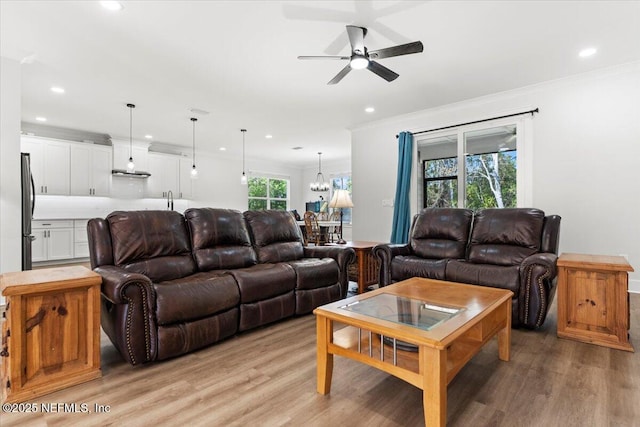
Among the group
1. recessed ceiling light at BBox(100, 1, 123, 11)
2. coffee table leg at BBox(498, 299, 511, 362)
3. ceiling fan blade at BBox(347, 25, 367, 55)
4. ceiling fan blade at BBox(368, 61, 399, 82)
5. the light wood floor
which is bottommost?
the light wood floor

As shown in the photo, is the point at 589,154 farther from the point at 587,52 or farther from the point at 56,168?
the point at 56,168

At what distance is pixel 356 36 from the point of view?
8.80 feet

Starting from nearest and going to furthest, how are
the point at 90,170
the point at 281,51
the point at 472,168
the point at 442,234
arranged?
the point at 281,51
the point at 442,234
the point at 472,168
the point at 90,170

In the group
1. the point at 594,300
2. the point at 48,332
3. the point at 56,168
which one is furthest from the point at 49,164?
the point at 594,300

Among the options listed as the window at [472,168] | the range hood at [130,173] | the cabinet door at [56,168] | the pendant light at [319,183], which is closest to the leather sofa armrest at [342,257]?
the window at [472,168]

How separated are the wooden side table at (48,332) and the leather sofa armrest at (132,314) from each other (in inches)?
4.6

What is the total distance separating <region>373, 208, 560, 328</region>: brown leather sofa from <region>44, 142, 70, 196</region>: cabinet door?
6.24 m

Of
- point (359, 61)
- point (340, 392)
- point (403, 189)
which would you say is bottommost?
point (340, 392)

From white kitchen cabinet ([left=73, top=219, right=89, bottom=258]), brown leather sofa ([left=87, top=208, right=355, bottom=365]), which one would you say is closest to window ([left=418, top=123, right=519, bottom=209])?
brown leather sofa ([left=87, top=208, right=355, bottom=365])

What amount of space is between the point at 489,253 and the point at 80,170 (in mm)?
7350

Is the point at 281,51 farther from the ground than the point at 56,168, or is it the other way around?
the point at 281,51

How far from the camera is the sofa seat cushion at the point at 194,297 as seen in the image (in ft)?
7.11

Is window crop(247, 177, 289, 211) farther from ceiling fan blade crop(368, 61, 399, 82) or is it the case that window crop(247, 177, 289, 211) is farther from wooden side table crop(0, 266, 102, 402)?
wooden side table crop(0, 266, 102, 402)

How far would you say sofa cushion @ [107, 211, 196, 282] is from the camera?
2564 millimetres
